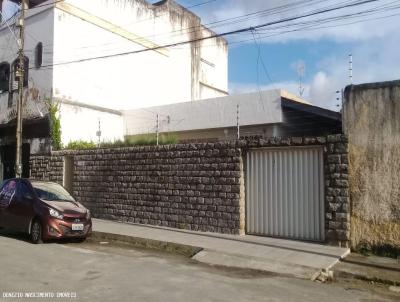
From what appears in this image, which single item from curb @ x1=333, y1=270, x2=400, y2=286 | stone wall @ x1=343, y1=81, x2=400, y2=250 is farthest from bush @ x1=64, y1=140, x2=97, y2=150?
curb @ x1=333, y1=270, x2=400, y2=286

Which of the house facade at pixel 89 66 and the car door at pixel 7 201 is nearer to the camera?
the car door at pixel 7 201

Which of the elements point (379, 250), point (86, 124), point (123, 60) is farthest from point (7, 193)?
point (123, 60)

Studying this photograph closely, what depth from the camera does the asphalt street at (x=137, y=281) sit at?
22.3ft

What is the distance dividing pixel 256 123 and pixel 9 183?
27.6 ft

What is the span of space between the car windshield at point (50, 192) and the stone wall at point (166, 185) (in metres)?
2.58

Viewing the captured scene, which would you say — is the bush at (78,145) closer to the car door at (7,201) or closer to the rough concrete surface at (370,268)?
the car door at (7,201)

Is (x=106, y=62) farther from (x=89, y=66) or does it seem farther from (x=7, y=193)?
(x=7, y=193)

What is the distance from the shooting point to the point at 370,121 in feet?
34.3

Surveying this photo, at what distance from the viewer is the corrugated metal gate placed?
11.3 meters

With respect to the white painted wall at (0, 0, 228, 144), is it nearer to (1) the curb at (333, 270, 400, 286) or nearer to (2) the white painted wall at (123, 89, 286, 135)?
(2) the white painted wall at (123, 89, 286, 135)

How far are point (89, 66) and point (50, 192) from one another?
404 inches

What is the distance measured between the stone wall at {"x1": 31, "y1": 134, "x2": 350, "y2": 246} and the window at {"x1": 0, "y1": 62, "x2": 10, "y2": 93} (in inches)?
327

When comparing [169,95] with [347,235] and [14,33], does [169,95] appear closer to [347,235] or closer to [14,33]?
[14,33]

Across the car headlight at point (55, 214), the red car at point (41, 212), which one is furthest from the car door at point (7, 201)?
the car headlight at point (55, 214)
